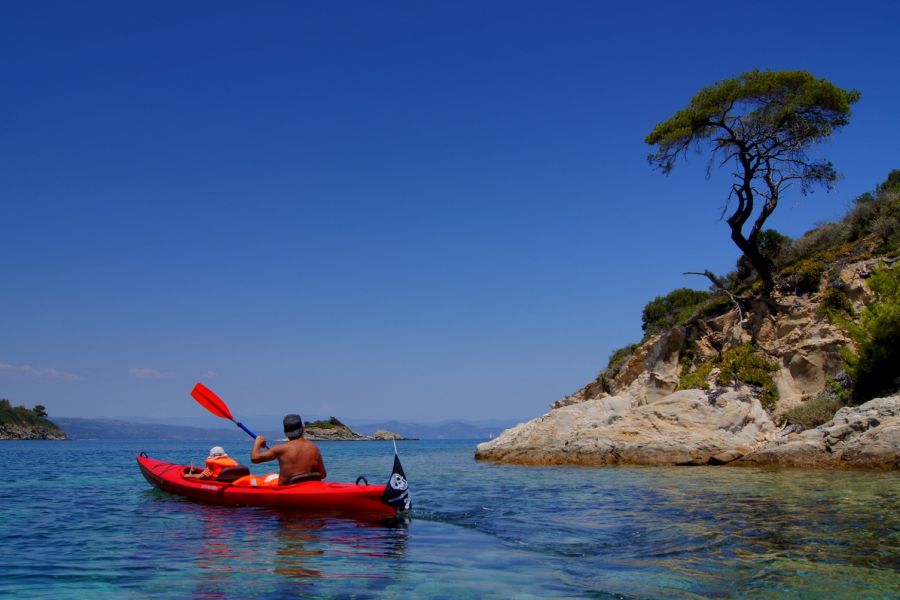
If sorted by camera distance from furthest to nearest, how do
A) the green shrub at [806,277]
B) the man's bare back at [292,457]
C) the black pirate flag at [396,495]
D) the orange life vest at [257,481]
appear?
1. the green shrub at [806,277]
2. the orange life vest at [257,481]
3. the man's bare back at [292,457]
4. the black pirate flag at [396,495]

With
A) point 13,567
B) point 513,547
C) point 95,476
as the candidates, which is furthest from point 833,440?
point 95,476

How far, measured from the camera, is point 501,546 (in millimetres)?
8422

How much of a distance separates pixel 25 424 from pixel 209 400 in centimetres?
9735

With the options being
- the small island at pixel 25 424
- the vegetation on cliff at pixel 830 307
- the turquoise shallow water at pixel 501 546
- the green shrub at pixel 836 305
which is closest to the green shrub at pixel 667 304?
the vegetation on cliff at pixel 830 307

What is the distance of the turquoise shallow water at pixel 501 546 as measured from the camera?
6070mm

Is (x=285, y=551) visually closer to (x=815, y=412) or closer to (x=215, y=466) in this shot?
(x=215, y=466)

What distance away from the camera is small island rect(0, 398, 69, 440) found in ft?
293

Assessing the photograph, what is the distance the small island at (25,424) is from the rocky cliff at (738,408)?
287ft

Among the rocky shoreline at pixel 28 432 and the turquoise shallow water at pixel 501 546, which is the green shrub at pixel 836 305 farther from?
the rocky shoreline at pixel 28 432

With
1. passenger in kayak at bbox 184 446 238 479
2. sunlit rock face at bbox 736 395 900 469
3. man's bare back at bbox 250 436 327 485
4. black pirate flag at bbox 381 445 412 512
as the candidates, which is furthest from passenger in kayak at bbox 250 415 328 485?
sunlit rock face at bbox 736 395 900 469

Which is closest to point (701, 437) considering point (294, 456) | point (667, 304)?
point (294, 456)

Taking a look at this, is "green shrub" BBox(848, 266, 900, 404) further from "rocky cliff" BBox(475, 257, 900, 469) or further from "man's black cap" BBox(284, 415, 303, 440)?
"man's black cap" BBox(284, 415, 303, 440)

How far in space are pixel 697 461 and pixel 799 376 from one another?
5278 millimetres

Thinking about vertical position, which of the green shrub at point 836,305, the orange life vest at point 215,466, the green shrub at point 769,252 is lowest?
the orange life vest at point 215,466
